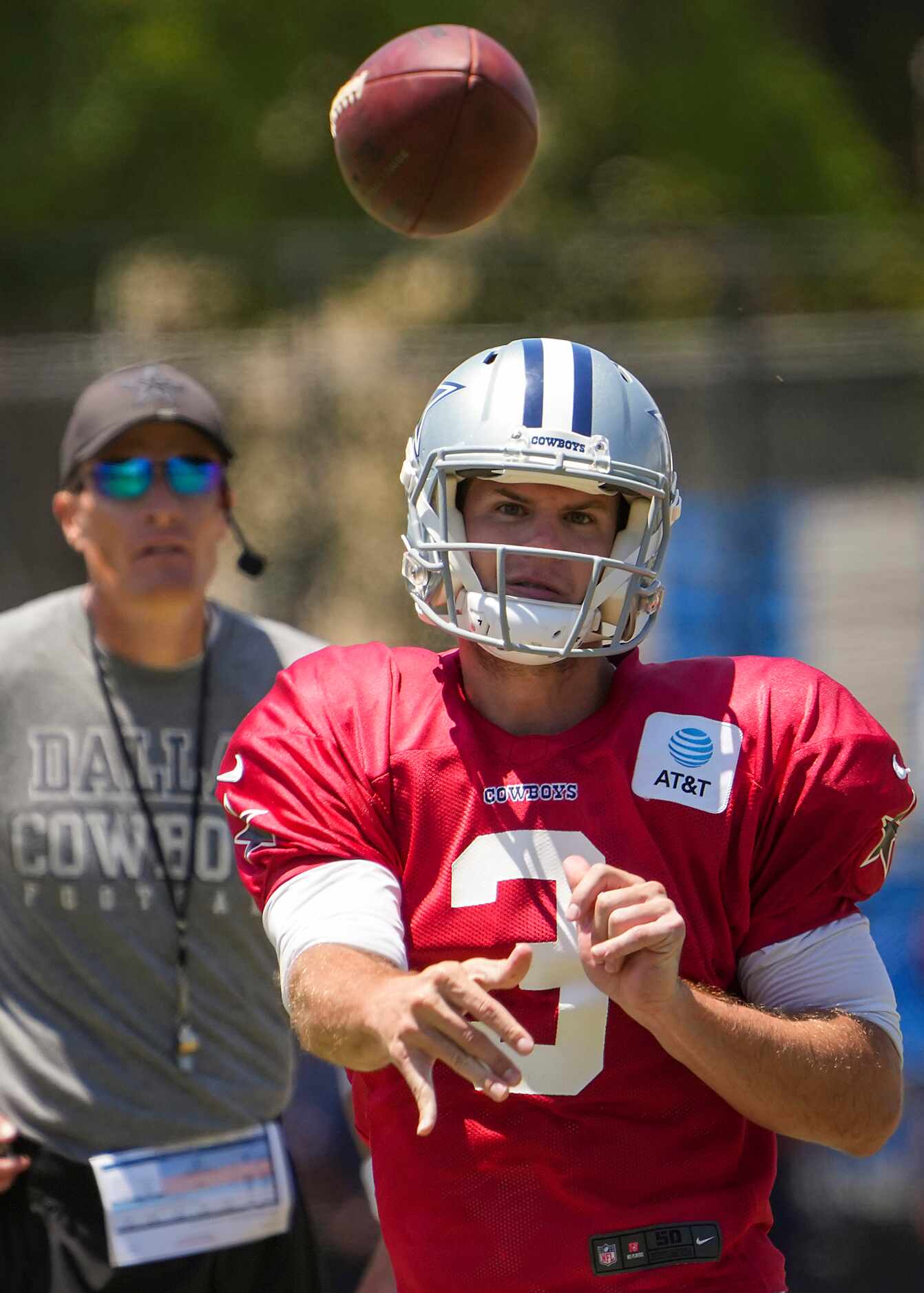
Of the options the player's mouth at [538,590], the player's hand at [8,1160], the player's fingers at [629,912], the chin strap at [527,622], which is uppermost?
the player's mouth at [538,590]

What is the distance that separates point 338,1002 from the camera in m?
2.15

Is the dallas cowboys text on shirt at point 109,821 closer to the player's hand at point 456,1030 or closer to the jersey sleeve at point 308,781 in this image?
the jersey sleeve at point 308,781

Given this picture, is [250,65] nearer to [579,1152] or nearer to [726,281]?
[726,281]

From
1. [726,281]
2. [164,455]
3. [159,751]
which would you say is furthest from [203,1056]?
[726,281]

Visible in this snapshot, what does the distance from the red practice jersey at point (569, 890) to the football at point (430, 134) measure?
4.38ft

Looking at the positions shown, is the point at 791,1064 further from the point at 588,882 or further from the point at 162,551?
the point at 162,551

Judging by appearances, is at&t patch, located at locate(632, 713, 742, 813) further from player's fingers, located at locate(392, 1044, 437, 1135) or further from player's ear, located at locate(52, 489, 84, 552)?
player's ear, located at locate(52, 489, 84, 552)

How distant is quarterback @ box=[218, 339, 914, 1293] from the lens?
2.26m

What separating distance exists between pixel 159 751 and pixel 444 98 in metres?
1.45

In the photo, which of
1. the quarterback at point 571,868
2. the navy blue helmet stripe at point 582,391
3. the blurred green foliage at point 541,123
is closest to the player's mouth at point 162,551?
the quarterback at point 571,868

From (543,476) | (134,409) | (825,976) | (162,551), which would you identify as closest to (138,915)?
(162,551)

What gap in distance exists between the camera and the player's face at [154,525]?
378 centimetres

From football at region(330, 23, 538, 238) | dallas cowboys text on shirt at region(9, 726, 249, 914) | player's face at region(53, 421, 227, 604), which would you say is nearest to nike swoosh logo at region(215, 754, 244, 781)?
dallas cowboys text on shirt at region(9, 726, 249, 914)

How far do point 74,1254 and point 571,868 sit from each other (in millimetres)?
1891
